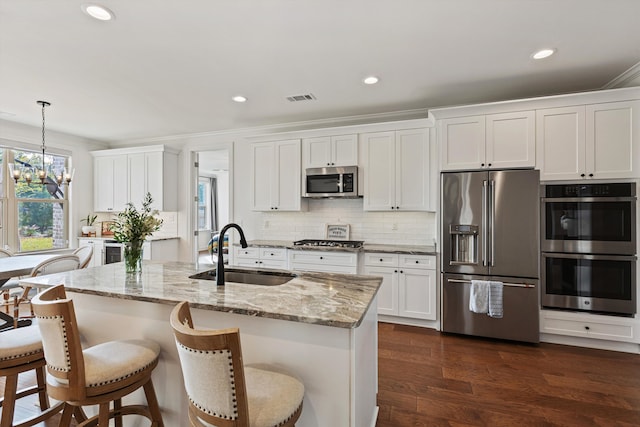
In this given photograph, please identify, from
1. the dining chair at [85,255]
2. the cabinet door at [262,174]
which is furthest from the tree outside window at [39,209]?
the cabinet door at [262,174]

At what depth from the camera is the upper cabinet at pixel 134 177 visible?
17.3 feet

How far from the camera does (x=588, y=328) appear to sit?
9.98ft

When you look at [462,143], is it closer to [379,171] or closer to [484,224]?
[484,224]

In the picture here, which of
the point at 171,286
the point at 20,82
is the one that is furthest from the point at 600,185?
the point at 20,82

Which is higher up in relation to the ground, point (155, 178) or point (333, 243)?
point (155, 178)

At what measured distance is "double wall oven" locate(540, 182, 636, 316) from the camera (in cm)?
292

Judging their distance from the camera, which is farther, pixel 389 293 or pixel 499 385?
pixel 389 293

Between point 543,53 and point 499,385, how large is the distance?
2.78 m

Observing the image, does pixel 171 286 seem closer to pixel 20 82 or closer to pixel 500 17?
pixel 500 17

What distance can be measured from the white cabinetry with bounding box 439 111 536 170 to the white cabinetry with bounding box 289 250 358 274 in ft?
5.09

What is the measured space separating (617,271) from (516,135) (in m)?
Result: 1.61

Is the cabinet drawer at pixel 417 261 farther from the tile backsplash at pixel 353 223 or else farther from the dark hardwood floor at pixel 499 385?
the dark hardwood floor at pixel 499 385

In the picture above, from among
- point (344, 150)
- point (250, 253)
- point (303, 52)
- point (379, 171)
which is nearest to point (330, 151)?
point (344, 150)

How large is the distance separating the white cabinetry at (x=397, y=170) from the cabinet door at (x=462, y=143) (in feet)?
1.04
